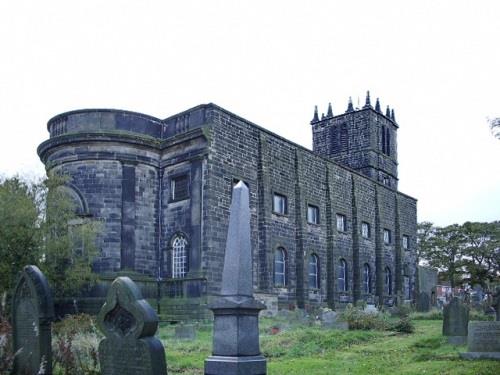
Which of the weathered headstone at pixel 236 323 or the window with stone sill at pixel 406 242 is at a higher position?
the window with stone sill at pixel 406 242

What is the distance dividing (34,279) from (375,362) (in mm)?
7491

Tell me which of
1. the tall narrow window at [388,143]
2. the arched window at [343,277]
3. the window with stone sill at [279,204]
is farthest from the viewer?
the tall narrow window at [388,143]

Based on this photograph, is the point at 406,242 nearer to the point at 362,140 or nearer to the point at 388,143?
the point at 362,140

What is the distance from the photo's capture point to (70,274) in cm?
2148

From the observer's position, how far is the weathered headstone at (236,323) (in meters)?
8.66

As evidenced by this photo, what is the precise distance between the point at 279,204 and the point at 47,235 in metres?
11.8

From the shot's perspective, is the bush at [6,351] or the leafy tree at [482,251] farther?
the leafy tree at [482,251]

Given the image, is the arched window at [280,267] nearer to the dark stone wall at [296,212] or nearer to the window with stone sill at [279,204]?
the dark stone wall at [296,212]

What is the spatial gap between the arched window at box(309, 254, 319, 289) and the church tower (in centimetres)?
1486

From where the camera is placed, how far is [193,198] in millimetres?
24469

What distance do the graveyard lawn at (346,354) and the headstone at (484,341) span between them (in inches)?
15.3

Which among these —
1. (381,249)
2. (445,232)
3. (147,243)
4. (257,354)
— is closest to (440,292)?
(445,232)

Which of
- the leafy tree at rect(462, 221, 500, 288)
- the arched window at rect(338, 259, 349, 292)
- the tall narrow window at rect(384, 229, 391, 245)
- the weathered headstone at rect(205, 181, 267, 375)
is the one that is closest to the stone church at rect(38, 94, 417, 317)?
the arched window at rect(338, 259, 349, 292)

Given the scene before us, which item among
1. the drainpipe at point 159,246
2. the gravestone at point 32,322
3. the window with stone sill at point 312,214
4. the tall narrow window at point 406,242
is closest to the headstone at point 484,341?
the gravestone at point 32,322
